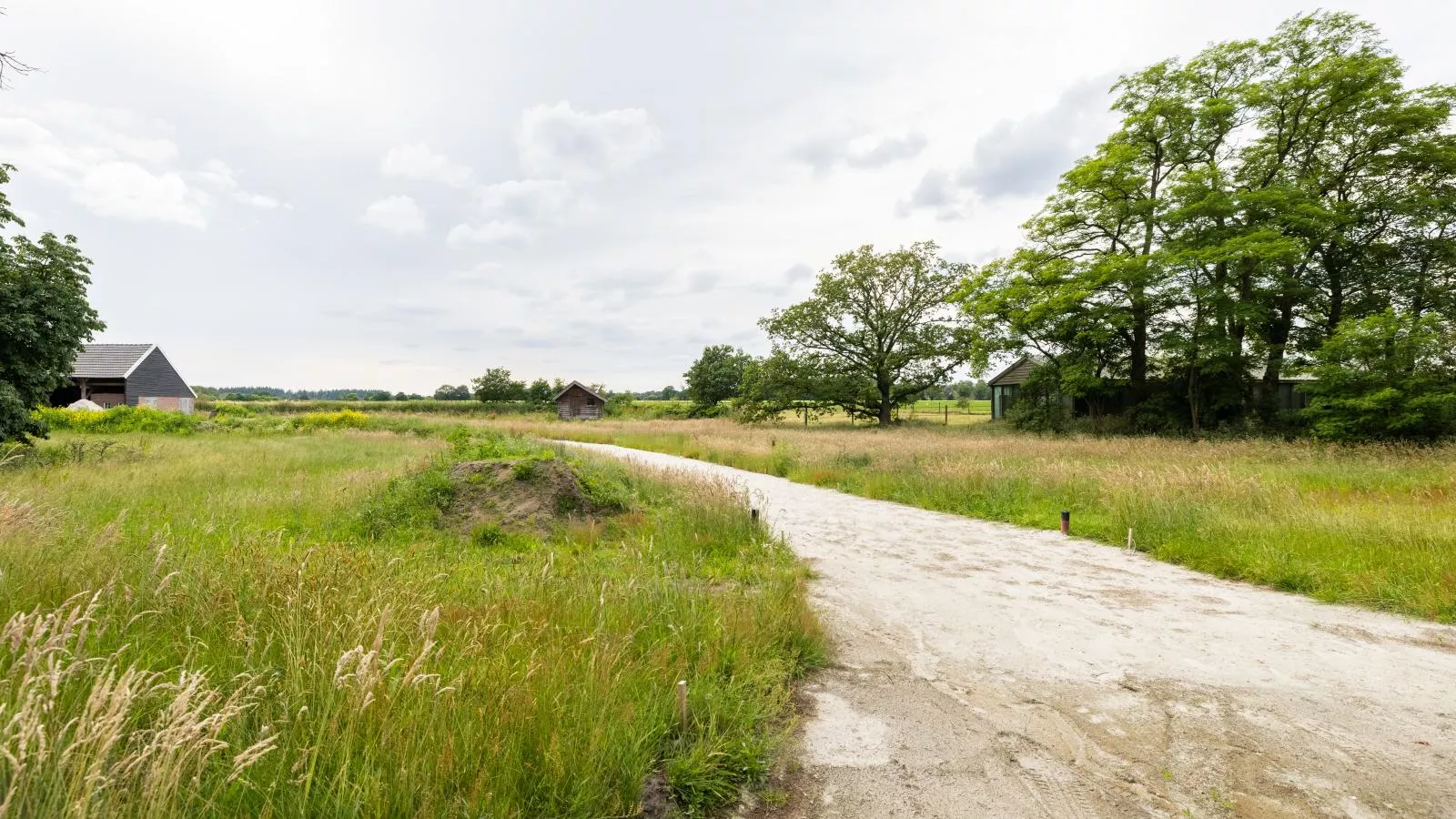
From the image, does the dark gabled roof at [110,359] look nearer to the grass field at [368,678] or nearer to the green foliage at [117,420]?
the green foliage at [117,420]

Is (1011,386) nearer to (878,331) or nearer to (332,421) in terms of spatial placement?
(878,331)

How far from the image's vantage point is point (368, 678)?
2.20 m

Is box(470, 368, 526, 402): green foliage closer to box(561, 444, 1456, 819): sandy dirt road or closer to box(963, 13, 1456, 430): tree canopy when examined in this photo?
box(963, 13, 1456, 430): tree canopy

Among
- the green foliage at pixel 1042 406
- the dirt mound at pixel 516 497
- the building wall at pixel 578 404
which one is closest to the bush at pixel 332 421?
the building wall at pixel 578 404

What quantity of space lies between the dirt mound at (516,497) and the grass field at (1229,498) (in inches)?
294

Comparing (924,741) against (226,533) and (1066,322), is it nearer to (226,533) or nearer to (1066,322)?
(226,533)

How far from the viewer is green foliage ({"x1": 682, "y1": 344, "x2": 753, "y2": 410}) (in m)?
63.5

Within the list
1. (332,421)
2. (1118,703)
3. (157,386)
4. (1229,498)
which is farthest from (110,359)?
(1229,498)

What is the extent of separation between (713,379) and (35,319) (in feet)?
176

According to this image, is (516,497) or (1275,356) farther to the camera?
(1275,356)

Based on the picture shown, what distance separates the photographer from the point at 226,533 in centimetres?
658

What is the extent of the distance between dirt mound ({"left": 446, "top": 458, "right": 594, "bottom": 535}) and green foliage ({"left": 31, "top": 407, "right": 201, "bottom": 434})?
26846mm

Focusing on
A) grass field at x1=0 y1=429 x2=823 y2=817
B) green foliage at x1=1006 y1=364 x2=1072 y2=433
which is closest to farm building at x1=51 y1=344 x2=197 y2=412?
grass field at x1=0 y1=429 x2=823 y2=817

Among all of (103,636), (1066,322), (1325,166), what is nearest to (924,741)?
(103,636)
